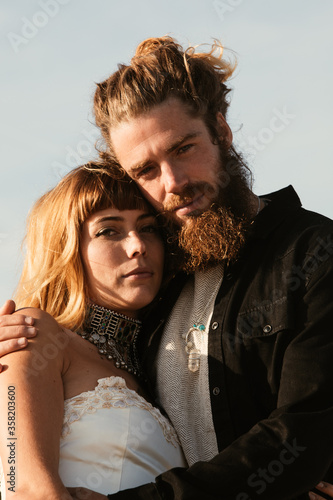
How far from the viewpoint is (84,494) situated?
3373 millimetres

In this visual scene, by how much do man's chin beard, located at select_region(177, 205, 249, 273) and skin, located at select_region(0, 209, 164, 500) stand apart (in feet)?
0.96

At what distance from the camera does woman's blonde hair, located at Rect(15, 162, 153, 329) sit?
4.36 meters

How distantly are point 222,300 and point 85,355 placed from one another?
913 mm

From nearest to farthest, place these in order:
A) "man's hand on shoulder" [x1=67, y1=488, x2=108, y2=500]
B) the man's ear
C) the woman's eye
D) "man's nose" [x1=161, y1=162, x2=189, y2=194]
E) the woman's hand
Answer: "man's hand on shoulder" [x1=67, y1=488, x2=108, y2=500], the woman's hand, "man's nose" [x1=161, y1=162, x2=189, y2=194], the woman's eye, the man's ear

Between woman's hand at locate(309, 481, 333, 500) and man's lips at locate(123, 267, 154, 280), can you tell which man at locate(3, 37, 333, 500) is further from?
man's lips at locate(123, 267, 154, 280)

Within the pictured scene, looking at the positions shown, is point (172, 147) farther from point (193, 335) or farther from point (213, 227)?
point (193, 335)

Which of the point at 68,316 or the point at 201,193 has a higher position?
the point at 201,193

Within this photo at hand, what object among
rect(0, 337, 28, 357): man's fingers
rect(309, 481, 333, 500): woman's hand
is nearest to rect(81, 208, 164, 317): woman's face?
rect(0, 337, 28, 357): man's fingers

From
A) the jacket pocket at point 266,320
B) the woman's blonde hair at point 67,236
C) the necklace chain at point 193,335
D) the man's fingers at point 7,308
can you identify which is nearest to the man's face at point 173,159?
the woman's blonde hair at point 67,236

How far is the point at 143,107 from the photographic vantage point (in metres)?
4.36

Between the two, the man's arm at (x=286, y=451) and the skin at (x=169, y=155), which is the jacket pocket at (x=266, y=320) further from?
the skin at (x=169, y=155)

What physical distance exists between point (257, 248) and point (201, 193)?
508mm

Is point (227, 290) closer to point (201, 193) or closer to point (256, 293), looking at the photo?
point (256, 293)

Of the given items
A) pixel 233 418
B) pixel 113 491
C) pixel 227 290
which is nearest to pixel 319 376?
pixel 233 418
